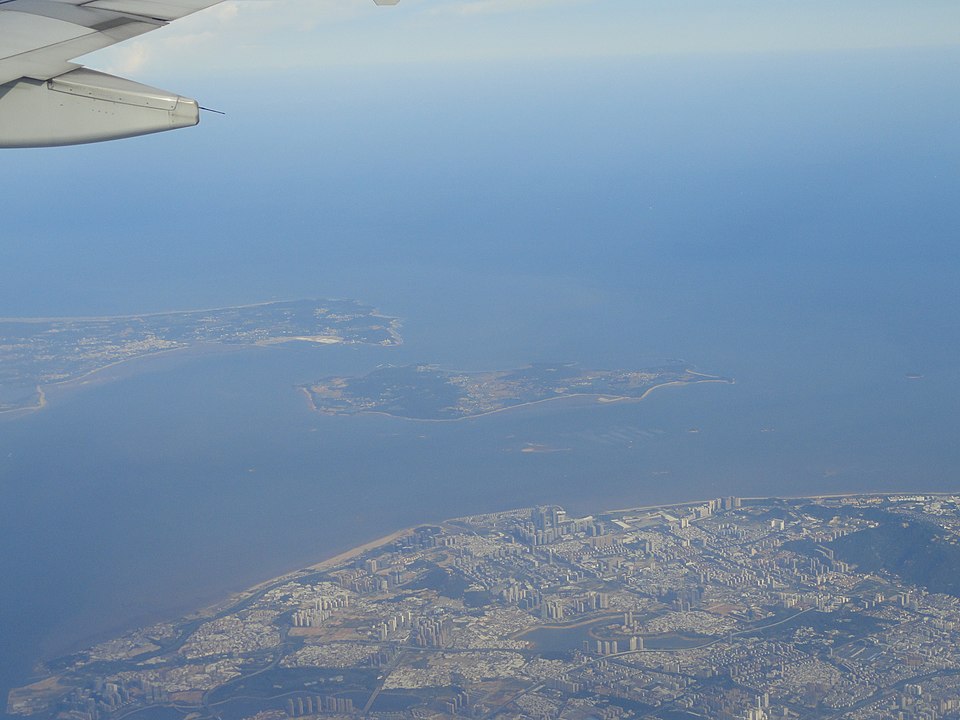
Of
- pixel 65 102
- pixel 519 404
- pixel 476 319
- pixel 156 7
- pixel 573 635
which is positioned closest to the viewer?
pixel 65 102

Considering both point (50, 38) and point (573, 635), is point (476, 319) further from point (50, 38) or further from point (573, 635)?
point (50, 38)

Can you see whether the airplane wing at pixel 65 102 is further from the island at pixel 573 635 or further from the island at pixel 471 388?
the island at pixel 471 388

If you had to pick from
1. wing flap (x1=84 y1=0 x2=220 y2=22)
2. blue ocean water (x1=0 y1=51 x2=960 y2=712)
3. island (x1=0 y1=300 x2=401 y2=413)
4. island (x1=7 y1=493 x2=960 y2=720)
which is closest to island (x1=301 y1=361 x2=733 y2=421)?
blue ocean water (x1=0 y1=51 x2=960 y2=712)

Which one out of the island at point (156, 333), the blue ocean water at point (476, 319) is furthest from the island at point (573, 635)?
the island at point (156, 333)

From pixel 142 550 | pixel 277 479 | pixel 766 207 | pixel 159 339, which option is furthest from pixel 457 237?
pixel 142 550

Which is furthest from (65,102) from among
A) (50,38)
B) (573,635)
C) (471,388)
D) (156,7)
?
(471,388)

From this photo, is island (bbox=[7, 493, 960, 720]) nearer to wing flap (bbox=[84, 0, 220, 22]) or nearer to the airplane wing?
wing flap (bbox=[84, 0, 220, 22])

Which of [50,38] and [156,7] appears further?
[156,7]

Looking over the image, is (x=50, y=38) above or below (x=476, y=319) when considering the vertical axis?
above
